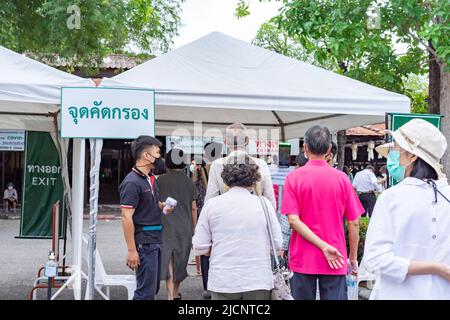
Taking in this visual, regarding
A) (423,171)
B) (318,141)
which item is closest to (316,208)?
(318,141)

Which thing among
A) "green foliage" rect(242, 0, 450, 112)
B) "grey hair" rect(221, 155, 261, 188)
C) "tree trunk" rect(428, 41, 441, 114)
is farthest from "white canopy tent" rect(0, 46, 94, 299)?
"tree trunk" rect(428, 41, 441, 114)

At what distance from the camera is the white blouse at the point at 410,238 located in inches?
107

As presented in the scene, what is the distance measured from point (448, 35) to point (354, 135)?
12887 mm

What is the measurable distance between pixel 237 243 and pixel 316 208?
28.1 inches

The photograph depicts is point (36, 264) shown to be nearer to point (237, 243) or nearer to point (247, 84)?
point (247, 84)

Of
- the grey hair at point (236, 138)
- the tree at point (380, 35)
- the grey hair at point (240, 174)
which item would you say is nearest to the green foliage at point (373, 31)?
the tree at point (380, 35)

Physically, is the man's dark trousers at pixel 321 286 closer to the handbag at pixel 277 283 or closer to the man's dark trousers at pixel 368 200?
the handbag at pixel 277 283

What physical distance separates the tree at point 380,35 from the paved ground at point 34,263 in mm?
4184

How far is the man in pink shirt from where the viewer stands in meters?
4.09

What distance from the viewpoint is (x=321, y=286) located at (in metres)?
4.16

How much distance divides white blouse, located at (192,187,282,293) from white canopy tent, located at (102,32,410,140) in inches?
82.2

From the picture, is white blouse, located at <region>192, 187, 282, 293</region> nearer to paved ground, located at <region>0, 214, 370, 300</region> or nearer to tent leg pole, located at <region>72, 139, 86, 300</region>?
tent leg pole, located at <region>72, 139, 86, 300</region>

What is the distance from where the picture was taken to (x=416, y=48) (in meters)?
10.6

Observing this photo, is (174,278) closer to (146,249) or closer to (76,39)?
(146,249)
